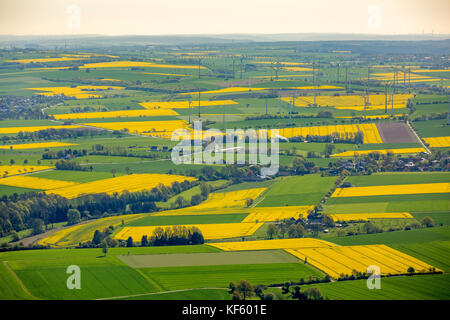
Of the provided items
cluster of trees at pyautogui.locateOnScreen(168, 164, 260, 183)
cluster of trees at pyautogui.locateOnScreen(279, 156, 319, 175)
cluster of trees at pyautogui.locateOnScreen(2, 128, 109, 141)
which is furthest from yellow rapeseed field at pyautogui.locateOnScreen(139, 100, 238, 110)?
cluster of trees at pyautogui.locateOnScreen(168, 164, 260, 183)

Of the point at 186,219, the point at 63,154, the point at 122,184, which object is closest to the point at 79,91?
the point at 63,154

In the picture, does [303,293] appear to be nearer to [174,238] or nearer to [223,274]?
[223,274]

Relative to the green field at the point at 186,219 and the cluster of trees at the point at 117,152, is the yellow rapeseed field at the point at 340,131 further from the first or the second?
the green field at the point at 186,219

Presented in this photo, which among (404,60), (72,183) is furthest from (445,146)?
(404,60)

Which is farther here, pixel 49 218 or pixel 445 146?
pixel 445 146

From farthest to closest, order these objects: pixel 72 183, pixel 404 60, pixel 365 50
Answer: pixel 365 50
pixel 404 60
pixel 72 183

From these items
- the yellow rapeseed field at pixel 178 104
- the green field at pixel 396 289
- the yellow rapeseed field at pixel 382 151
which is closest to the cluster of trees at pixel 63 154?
the yellow rapeseed field at pixel 382 151
